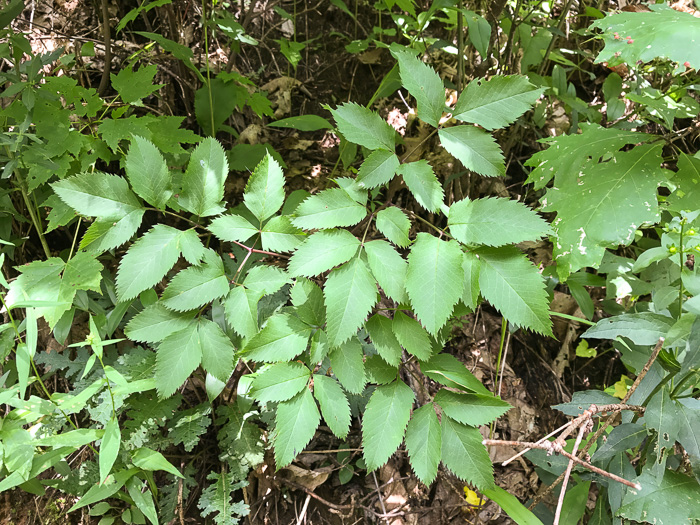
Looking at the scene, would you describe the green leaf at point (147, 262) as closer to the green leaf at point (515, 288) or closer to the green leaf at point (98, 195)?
the green leaf at point (98, 195)

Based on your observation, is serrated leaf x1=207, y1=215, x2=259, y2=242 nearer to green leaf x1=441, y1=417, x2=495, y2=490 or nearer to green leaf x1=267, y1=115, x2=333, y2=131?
Result: green leaf x1=441, y1=417, x2=495, y2=490

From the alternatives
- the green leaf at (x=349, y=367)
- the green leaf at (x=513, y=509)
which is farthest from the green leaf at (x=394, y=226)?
the green leaf at (x=513, y=509)

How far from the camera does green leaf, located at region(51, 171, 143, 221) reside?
1.17 metres

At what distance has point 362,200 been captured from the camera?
1168 mm

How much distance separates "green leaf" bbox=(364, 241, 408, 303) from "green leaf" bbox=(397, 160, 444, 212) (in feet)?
0.50

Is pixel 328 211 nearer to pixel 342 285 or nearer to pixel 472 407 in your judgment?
pixel 342 285

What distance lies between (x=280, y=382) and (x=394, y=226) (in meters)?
0.52

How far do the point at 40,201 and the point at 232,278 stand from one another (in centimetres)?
104

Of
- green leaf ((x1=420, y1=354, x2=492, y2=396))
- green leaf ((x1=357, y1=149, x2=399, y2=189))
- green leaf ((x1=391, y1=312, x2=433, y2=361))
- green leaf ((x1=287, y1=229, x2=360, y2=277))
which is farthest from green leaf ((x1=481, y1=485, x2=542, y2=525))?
green leaf ((x1=357, y1=149, x2=399, y2=189))

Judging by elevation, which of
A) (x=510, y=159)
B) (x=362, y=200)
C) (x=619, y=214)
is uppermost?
(x=362, y=200)

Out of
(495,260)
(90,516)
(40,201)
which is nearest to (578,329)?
(495,260)

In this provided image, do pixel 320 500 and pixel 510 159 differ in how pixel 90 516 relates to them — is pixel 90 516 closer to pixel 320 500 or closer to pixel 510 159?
pixel 320 500

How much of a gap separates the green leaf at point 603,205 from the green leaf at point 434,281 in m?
0.56

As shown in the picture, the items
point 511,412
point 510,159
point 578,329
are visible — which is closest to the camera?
point 511,412
